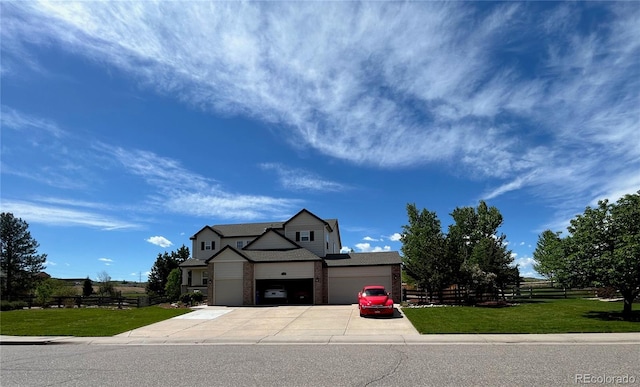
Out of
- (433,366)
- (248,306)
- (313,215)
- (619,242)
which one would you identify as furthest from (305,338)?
(313,215)

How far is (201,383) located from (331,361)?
12.2 feet

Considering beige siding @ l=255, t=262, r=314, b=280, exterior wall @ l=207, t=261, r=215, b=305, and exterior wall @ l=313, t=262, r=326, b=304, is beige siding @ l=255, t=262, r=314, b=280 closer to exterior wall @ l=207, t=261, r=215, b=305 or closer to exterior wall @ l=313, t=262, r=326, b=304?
exterior wall @ l=313, t=262, r=326, b=304

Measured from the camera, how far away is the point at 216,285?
34.4 meters

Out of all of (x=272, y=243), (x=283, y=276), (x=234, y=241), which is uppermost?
(x=234, y=241)

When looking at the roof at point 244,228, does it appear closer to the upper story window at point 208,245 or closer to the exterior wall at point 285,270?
the upper story window at point 208,245

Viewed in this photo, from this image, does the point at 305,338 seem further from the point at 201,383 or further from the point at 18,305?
the point at 18,305

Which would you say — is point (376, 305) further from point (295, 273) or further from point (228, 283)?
point (228, 283)

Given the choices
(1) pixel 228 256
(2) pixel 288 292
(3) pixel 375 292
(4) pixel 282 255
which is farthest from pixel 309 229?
(3) pixel 375 292

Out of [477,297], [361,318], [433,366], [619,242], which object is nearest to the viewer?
[433,366]

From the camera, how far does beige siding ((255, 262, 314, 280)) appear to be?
112ft

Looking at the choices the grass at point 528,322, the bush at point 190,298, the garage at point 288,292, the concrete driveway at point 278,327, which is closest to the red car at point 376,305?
the concrete driveway at point 278,327

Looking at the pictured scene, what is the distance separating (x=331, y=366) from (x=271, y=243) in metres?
28.4

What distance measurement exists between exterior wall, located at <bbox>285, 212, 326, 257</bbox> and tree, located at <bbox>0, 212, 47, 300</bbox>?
37.1m

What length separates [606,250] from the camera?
1956cm
